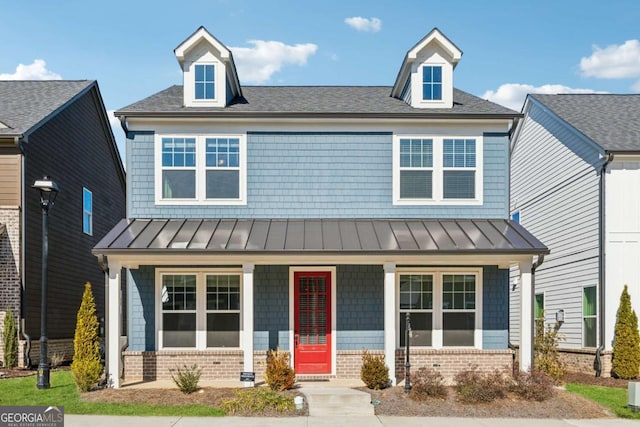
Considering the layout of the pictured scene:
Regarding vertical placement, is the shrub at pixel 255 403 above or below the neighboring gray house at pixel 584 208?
below

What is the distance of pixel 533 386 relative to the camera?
A: 40.7 feet

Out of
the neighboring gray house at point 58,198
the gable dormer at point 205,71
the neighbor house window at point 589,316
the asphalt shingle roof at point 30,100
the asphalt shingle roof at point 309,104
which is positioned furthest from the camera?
the asphalt shingle roof at point 30,100

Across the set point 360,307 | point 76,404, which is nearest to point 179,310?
point 76,404

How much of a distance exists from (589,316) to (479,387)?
22.3 feet

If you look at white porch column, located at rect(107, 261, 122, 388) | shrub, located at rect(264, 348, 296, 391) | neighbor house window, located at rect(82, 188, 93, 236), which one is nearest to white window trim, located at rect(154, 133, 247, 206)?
white porch column, located at rect(107, 261, 122, 388)

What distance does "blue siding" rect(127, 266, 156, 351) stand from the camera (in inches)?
577

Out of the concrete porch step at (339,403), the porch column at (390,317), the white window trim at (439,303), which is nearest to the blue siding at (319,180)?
the white window trim at (439,303)

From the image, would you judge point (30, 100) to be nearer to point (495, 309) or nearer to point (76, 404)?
point (76, 404)

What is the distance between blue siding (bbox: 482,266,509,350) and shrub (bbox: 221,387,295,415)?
5.48m

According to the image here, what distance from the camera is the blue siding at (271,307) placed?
1476 cm

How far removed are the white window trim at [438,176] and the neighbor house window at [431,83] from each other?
50.0 inches

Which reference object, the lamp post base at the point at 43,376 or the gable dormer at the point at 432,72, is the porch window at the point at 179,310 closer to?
the lamp post base at the point at 43,376

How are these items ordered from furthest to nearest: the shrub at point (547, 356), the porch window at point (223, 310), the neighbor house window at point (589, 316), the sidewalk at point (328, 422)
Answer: the neighbor house window at point (589, 316), the porch window at point (223, 310), the shrub at point (547, 356), the sidewalk at point (328, 422)

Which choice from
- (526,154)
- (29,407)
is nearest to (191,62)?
(29,407)
